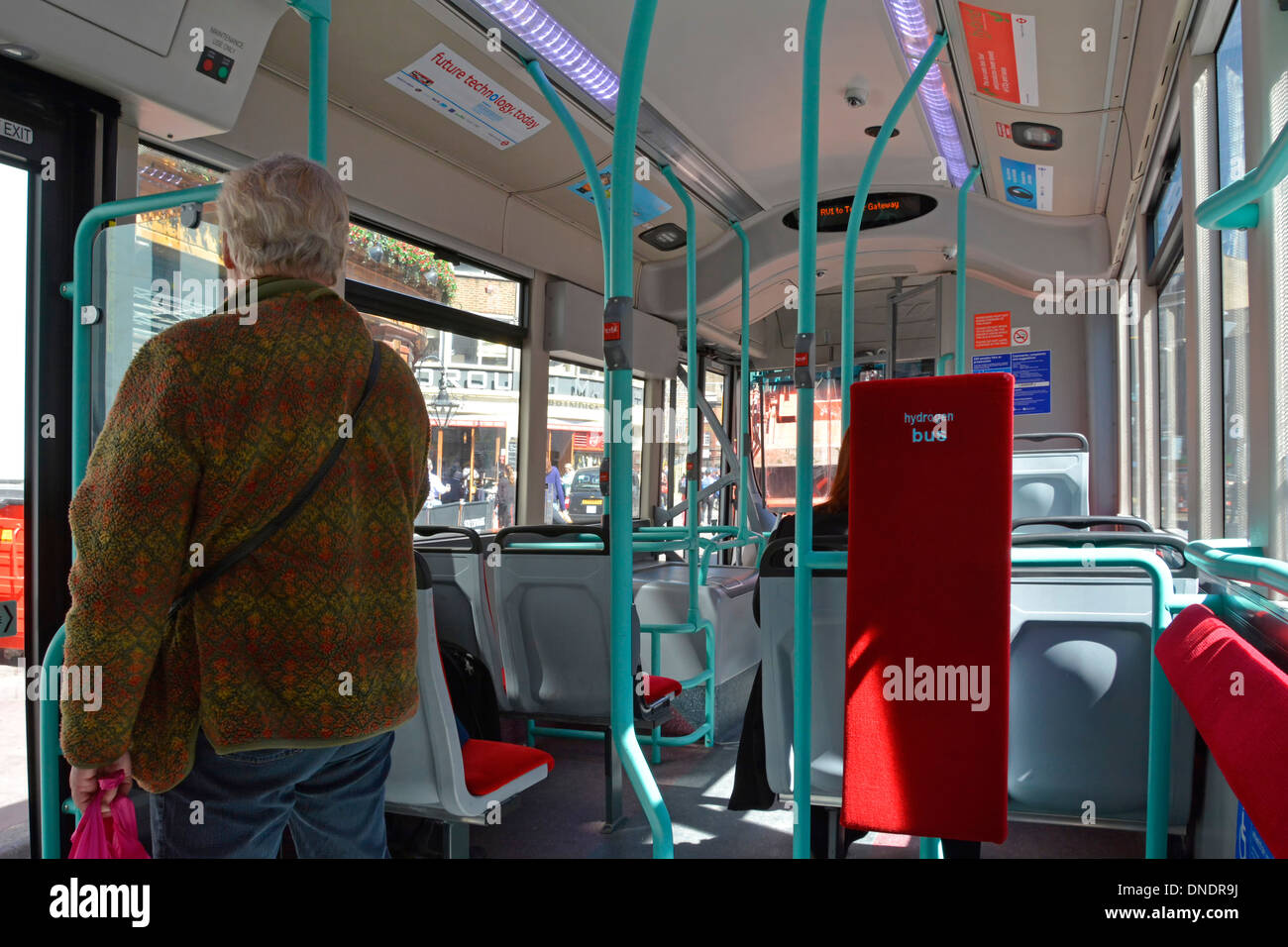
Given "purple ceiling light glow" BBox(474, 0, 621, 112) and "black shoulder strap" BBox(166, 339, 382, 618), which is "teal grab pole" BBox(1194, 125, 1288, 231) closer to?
"black shoulder strap" BBox(166, 339, 382, 618)

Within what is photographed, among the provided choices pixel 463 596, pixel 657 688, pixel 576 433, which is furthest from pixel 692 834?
pixel 576 433

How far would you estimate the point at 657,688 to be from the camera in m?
3.06

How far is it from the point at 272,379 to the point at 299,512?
172 mm

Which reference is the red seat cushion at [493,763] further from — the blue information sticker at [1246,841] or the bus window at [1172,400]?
the bus window at [1172,400]

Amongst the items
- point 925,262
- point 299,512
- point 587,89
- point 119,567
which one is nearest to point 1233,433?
point 299,512

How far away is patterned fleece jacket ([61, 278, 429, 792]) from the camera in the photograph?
1.01 metres

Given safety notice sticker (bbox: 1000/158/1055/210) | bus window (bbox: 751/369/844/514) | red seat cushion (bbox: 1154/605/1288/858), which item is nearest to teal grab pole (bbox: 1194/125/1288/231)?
red seat cushion (bbox: 1154/605/1288/858)

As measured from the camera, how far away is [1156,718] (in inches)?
63.4

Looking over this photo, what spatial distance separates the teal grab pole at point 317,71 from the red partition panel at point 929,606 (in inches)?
48.2

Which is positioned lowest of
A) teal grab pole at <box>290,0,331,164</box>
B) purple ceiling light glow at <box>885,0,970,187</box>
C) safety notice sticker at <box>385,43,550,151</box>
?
teal grab pole at <box>290,0,331,164</box>

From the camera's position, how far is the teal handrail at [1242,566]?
1.08m

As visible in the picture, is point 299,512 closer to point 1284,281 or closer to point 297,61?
point 1284,281

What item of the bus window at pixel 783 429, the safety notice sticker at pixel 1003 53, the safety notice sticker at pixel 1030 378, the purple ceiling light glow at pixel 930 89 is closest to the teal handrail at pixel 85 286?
the purple ceiling light glow at pixel 930 89

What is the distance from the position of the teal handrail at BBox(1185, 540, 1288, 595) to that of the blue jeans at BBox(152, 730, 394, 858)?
3.97 feet
